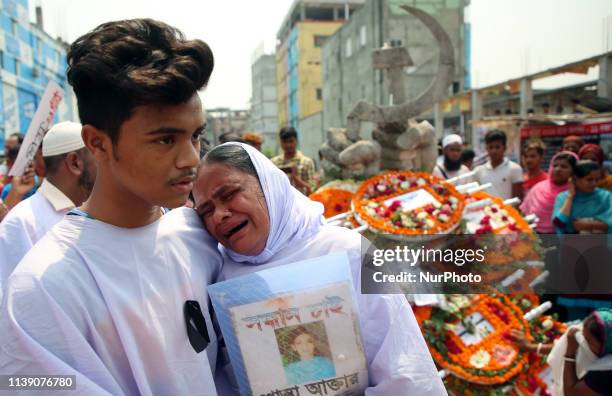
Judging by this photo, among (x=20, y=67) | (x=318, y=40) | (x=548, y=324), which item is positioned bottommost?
(x=548, y=324)

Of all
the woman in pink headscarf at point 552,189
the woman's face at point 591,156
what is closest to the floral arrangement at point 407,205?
the woman in pink headscarf at point 552,189

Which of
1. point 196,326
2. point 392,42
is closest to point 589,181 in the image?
point 196,326

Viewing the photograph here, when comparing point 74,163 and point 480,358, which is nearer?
point 74,163

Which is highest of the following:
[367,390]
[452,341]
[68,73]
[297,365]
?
[68,73]

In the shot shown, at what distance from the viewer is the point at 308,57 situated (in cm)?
4575

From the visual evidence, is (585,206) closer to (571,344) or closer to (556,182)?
(556,182)

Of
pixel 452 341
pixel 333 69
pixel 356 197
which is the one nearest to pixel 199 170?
pixel 452 341

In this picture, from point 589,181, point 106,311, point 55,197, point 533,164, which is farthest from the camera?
point 533,164

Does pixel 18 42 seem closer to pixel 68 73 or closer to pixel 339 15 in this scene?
pixel 68 73

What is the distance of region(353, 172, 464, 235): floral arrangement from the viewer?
449cm

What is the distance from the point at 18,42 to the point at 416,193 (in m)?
26.1

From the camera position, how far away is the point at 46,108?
3480 mm

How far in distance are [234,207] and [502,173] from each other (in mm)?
5391

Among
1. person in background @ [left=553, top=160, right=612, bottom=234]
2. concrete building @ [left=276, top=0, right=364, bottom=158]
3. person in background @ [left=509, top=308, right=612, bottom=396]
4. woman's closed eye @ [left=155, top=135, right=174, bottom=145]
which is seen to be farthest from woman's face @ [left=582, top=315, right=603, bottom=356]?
concrete building @ [left=276, top=0, right=364, bottom=158]
